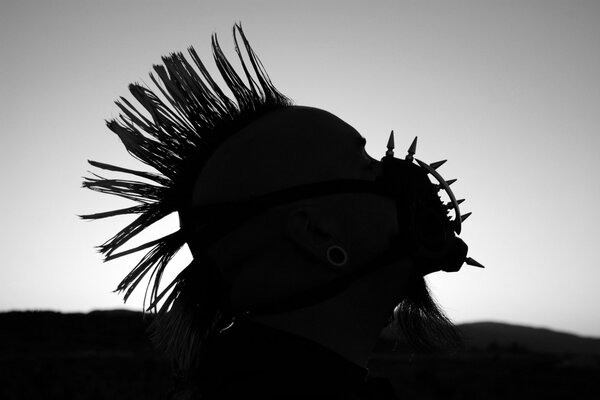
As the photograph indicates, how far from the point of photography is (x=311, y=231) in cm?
222

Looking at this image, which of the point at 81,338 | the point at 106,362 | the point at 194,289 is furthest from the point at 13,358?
the point at 194,289

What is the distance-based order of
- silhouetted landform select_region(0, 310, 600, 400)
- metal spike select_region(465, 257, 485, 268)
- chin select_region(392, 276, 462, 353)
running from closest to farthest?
metal spike select_region(465, 257, 485, 268), chin select_region(392, 276, 462, 353), silhouetted landform select_region(0, 310, 600, 400)

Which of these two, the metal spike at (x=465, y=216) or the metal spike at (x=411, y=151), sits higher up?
the metal spike at (x=411, y=151)

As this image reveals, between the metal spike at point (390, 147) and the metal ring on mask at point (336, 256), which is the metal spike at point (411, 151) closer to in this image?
the metal spike at point (390, 147)

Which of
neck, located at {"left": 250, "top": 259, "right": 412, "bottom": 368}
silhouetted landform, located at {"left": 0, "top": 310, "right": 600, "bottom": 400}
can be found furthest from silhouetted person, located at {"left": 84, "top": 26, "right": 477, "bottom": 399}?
silhouetted landform, located at {"left": 0, "top": 310, "right": 600, "bottom": 400}

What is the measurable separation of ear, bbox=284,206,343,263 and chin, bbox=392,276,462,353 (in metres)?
0.77

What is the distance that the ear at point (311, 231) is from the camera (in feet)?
7.14

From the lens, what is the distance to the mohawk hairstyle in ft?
8.65

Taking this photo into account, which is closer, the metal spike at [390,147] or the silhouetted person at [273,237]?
the silhouetted person at [273,237]

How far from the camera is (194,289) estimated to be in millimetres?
2602

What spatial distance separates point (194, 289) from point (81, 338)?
2460cm

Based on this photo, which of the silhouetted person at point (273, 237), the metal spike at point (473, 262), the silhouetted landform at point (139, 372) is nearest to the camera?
A: the silhouetted person at point (273, 237)

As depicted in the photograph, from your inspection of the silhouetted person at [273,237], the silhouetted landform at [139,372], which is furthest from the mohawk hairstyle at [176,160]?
the silhouetted landform at [139,372]

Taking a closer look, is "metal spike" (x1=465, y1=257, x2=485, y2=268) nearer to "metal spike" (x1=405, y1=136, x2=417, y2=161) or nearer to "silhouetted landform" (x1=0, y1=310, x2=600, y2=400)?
"metal spike" (x1=405, y1=136, x2=417, y2=161)
